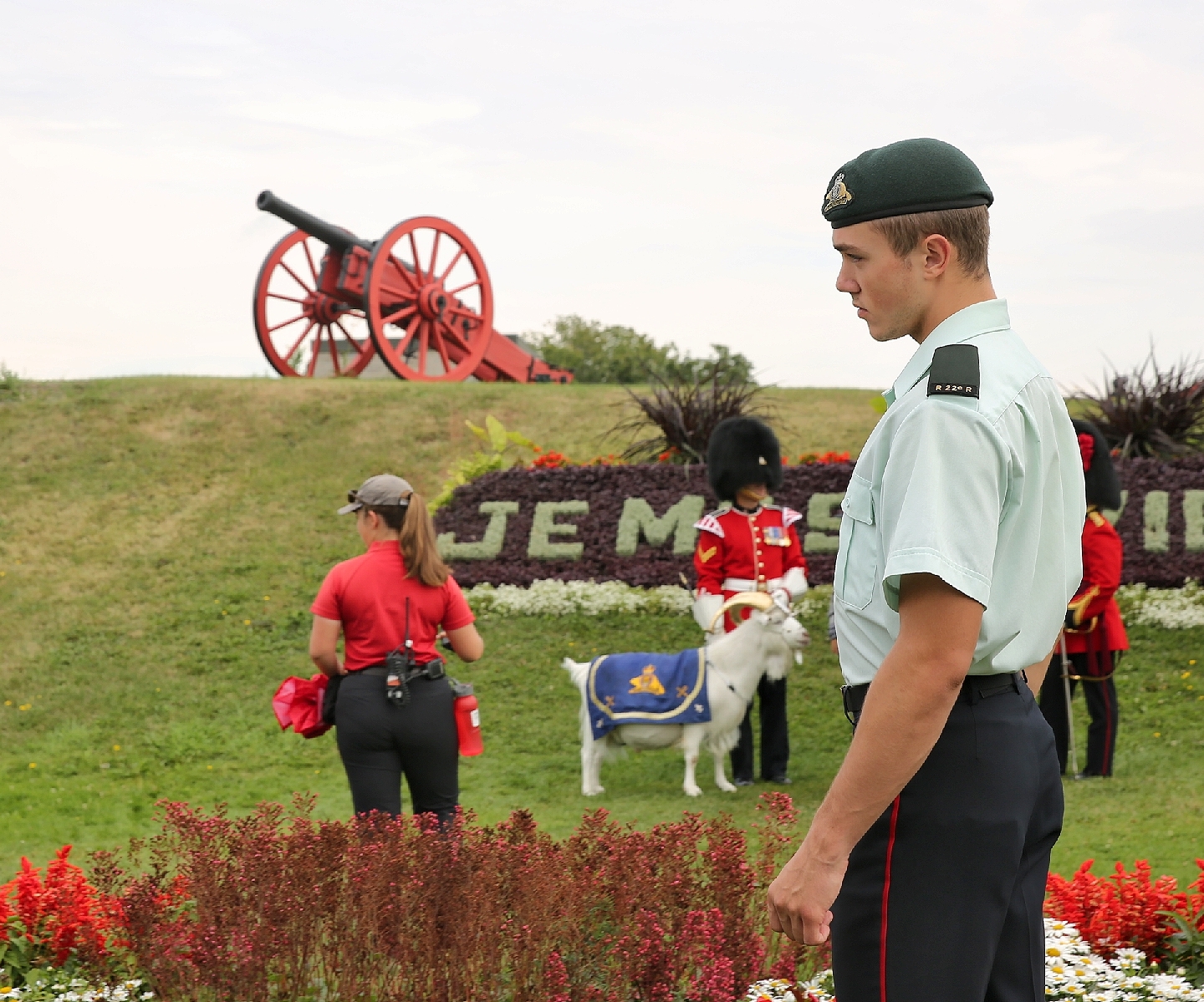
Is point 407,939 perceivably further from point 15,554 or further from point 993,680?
point 15,554

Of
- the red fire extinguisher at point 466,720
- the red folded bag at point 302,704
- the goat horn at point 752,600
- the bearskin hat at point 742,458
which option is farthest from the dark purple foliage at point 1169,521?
the red folded bag at point 302,704

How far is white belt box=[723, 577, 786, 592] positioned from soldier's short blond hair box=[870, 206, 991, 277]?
6.55 metres

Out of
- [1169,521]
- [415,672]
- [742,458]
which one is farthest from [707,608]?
[1169,521]

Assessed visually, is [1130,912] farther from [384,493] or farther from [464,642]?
[384,493]

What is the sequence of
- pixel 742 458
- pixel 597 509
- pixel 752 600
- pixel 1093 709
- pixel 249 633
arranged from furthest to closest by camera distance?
pixel 597 509 < pixel 249 633 < pixel 742 458 < pixel 1093 709 < pixel 752 600

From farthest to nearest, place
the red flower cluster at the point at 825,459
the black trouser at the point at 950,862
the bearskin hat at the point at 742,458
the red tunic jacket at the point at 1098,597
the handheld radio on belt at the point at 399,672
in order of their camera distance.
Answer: the red flower cluster at the point at 825,459 < the bearskin hat at the point at 742,458 < the red tunic jacket at the point at 1098,597 < the handheld radio on belt at the point at 399,672 < the black trouser at the point at 950,862

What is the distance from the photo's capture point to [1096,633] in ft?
27.0

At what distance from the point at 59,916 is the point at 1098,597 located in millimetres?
6113

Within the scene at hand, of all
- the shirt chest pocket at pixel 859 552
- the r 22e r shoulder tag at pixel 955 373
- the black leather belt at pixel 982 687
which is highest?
the r 22e r shoulder tag at pixel 955 373

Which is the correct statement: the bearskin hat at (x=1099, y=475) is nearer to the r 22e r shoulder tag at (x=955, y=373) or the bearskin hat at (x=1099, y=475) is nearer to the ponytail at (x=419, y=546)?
the ponytail at (x=419, y=546)

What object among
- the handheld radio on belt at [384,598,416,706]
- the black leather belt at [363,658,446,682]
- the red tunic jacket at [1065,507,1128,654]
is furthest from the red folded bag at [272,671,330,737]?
the red tunic jacket at [1065,507,1128,654]

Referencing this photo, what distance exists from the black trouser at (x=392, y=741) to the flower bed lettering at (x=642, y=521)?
282 inches

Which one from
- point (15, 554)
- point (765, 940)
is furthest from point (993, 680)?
point (15, 554)

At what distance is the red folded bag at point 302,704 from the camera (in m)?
5.51
